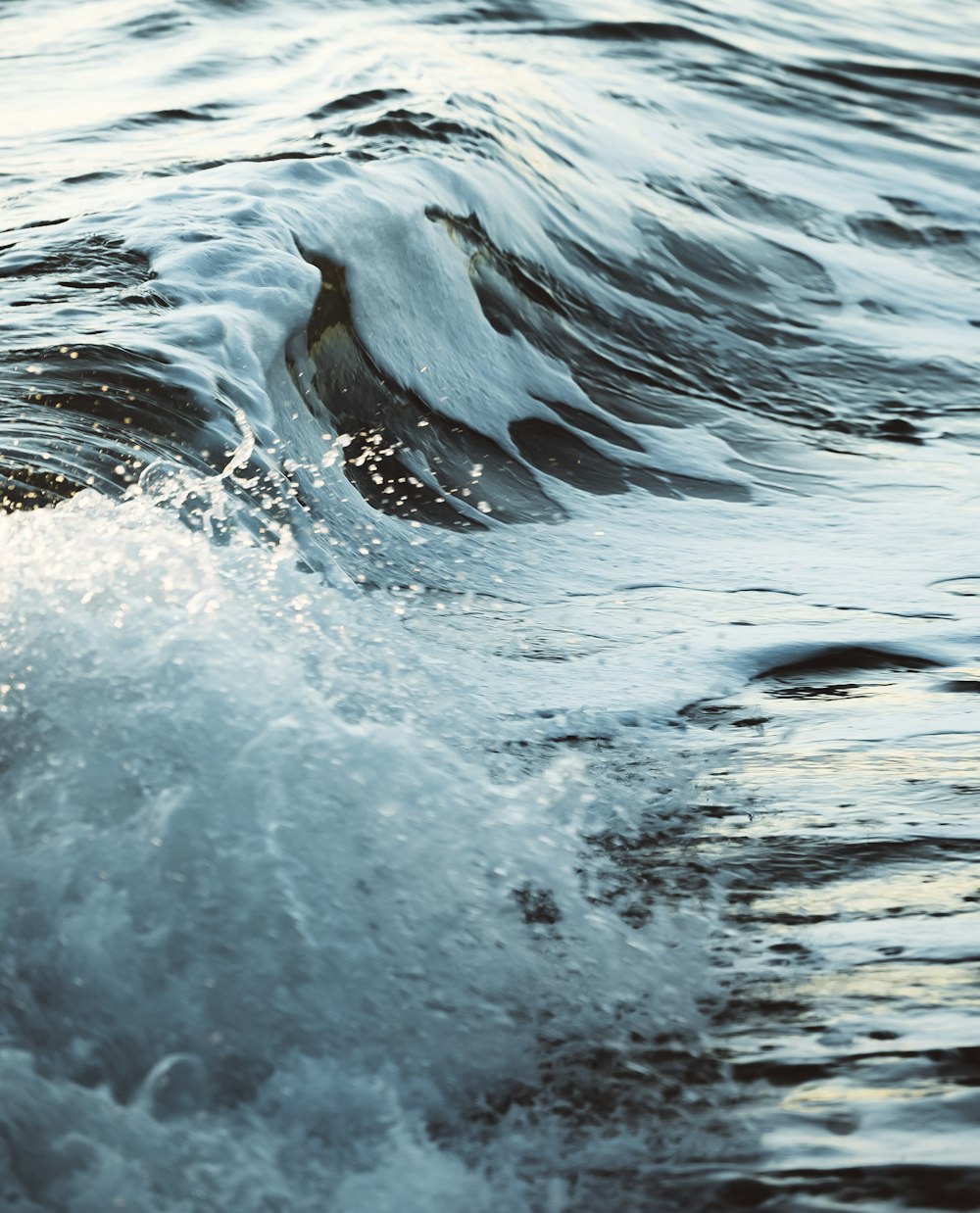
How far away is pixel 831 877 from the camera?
213 centimetres

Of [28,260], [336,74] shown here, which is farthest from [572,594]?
[336,74]

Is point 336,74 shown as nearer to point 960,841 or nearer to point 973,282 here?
point 973,282

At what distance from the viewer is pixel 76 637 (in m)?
2.24

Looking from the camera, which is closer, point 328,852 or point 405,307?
point 328,852

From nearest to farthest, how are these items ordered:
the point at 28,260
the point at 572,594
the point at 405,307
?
the point at 572,594
the point at 28,260
the point at 405,307

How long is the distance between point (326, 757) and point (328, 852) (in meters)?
0.22

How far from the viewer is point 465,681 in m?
2.65

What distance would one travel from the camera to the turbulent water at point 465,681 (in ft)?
5.46

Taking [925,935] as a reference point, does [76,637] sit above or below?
above

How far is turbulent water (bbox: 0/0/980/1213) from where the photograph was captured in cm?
166

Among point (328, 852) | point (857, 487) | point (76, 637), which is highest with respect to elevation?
point (76, 637)

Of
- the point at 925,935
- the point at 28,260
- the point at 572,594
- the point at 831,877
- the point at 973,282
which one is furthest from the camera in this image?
the point at 973,282

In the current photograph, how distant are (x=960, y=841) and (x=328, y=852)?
3.28 feet

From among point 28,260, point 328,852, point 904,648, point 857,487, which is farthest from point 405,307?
point 328,852
